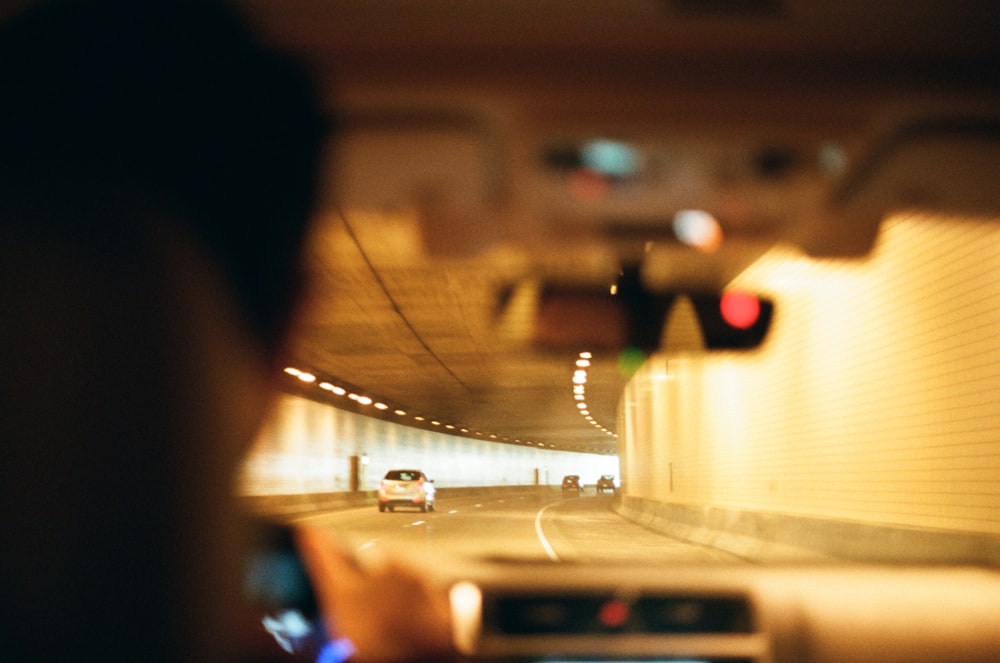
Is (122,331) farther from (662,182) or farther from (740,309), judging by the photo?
(740,309)

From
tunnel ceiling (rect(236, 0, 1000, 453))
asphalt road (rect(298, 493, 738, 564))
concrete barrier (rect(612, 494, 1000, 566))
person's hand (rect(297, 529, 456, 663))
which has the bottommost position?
asphalt road (rect(298, 493, 738, 564))

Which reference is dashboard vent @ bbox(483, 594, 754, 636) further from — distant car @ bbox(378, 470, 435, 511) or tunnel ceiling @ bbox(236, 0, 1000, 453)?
distant car @ bbox(378, 470, 435, 511)

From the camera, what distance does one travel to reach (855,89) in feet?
8.50

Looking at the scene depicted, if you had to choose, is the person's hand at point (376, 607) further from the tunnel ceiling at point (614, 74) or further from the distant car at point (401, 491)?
the distant car at point (401, 491)

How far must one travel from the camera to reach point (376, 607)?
2859 mm

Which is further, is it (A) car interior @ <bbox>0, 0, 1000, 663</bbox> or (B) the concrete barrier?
(B) the concrete barrier

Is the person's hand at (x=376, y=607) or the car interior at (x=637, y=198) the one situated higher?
the car interior at (x=637, y=198)

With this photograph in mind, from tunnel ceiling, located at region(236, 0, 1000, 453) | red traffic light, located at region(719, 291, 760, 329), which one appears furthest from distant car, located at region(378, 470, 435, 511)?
tunnel ceiling, located at region(236, 0, 1000, 453)

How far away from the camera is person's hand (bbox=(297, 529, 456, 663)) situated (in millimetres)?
2816

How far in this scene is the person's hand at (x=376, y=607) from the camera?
282 centimetres

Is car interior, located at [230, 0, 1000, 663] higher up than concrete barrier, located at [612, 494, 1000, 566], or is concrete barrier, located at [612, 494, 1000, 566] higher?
car interior, located at [230, 0, 1000, 663]

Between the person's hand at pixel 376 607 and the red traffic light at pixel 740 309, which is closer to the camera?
the person's hand at pixel 376 607

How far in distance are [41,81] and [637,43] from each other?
143cm

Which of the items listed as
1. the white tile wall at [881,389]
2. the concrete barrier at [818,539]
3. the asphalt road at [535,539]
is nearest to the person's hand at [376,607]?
the white tile wall at [881,389]
